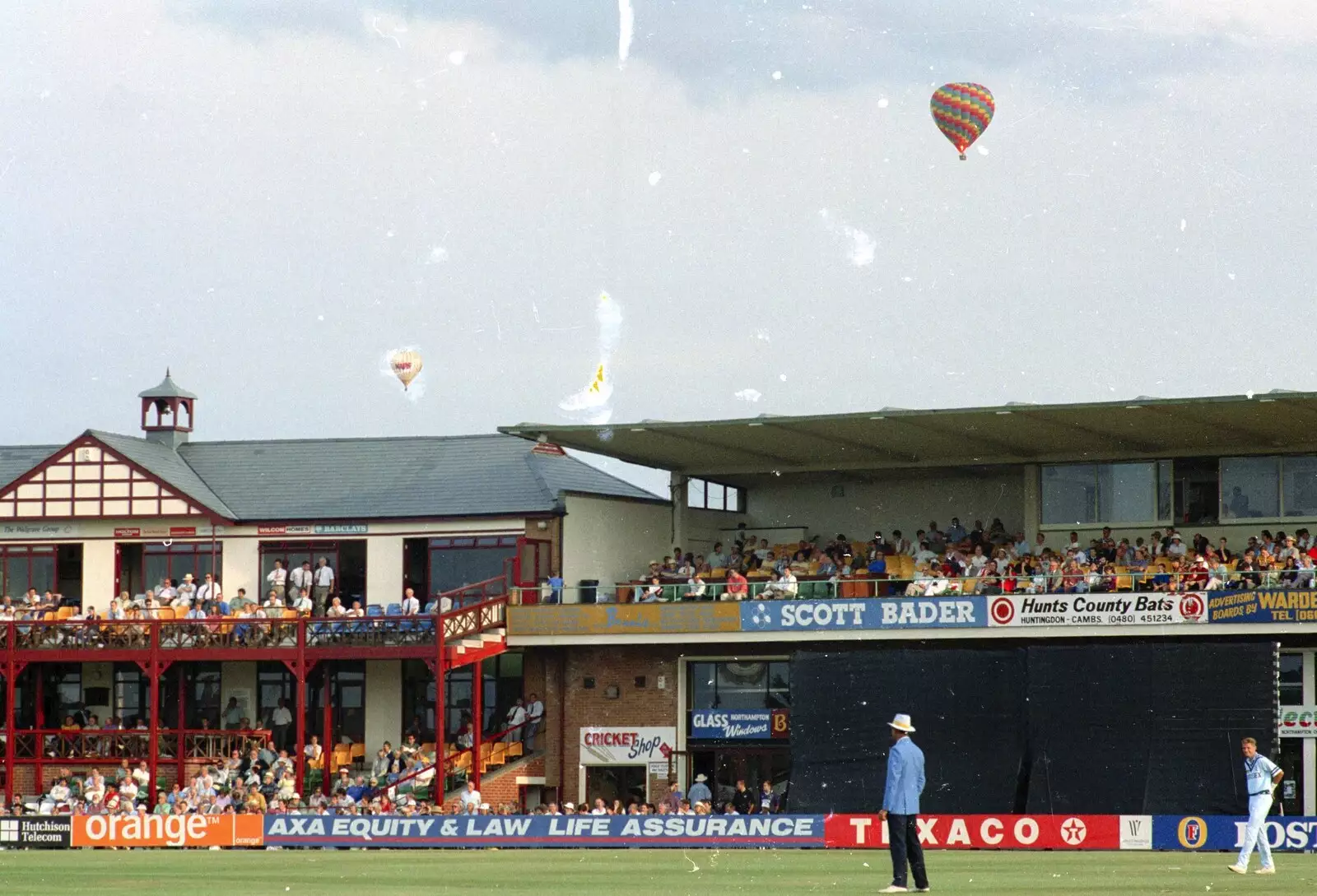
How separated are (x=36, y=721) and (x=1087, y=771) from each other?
71.8ft

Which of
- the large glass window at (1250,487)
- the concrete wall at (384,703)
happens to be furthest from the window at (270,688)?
the large glass window at (1250,487)

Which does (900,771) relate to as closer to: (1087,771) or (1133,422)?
(1087,771)

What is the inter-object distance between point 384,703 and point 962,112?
679 inches

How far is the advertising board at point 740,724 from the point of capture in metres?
39.6

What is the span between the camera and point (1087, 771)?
34875 millimetres

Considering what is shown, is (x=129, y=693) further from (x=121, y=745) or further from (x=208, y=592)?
(x=208, y=592)

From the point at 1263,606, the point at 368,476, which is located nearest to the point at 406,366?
the point at 368,476

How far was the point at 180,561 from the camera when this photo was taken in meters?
43.8

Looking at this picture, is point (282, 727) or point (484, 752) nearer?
point (484, 752)

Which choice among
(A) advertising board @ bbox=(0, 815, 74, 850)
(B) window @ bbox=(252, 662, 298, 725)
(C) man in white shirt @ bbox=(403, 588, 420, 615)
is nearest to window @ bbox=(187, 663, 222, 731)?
(B) window @ bbox=(252, 662, 298, 725)

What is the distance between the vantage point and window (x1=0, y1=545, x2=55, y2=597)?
4416 cm

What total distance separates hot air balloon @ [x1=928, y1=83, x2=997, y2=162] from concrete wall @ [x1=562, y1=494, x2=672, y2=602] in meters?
10.6

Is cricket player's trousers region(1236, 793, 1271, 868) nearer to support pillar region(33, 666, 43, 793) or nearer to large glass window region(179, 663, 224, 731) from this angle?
support pillar region(33, 666, 43, 793)

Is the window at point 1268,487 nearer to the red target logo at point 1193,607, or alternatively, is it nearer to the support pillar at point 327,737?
the red target logo at point 1193,607
